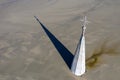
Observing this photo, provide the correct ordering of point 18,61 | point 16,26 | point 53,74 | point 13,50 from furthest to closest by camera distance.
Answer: point 16,26 → point 13,50 → point 18,61 → point 53,74

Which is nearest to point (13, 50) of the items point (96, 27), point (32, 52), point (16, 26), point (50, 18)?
point (32, 52)

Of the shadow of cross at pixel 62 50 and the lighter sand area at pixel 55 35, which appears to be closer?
the lighter sand area at pixel 55 35

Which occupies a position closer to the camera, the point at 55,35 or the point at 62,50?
the point at 62,50

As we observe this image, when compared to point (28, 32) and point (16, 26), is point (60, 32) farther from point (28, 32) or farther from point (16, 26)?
point (16, 26)

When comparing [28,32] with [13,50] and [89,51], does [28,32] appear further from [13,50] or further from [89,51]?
[89,51]

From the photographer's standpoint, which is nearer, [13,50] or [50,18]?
[13,50]

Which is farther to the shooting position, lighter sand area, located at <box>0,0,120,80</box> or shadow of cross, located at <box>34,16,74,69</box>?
shadow of cross, located at <box>34,16,74,69</box>

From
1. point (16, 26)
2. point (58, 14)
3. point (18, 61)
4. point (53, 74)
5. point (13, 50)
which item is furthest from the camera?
point (58, 14)

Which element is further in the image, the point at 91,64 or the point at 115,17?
the point at 115,17

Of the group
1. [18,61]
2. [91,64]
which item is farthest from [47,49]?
[91,64]
